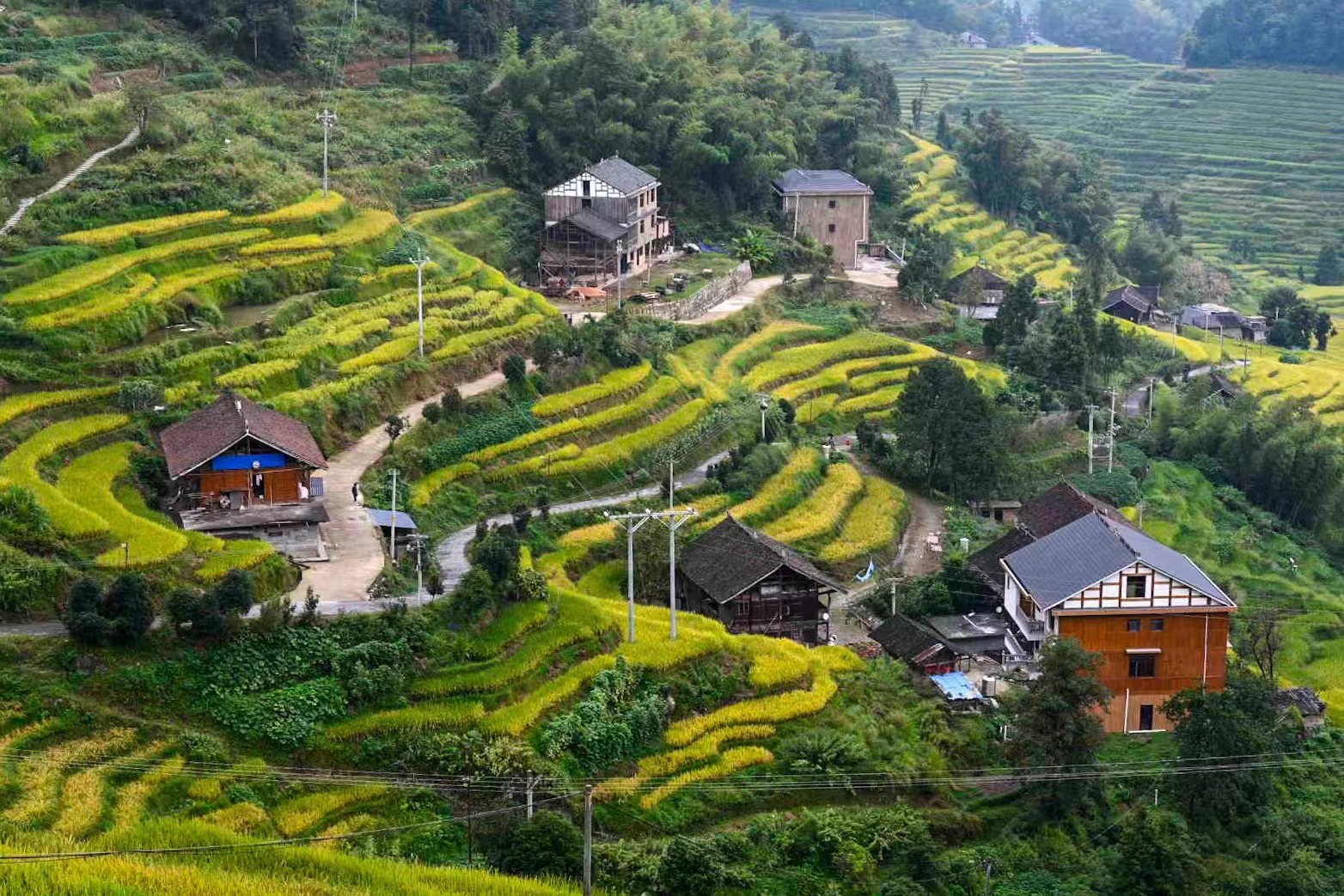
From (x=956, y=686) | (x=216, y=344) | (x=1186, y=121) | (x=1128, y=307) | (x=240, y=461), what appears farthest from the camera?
(x=1186, y=121)

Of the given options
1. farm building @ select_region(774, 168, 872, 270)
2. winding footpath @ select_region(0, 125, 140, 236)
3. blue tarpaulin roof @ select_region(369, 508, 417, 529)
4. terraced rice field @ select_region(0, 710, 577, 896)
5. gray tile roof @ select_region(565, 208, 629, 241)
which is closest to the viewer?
Answer: terraced rice field @ select_region(0, 710, 577, 896)

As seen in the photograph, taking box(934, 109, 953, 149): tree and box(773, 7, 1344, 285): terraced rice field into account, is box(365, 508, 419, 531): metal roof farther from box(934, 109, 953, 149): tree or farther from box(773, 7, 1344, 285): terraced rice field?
box(934, 109, 953, 149): tree

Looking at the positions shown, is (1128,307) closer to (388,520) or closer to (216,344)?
(216,344)

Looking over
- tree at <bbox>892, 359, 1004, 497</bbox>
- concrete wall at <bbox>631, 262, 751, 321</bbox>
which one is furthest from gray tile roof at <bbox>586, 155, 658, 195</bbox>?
tree at <bbox>892, 359, 1004, 497</bbox>

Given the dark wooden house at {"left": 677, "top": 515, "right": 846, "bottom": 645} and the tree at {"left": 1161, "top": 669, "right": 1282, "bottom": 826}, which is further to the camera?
the dark wooden house at {"left": 677, "top": 515, "right": 846, "bottom": 645}

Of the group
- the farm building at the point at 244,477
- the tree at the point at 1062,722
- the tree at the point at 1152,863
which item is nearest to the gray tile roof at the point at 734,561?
the tree at the point at 1062,722

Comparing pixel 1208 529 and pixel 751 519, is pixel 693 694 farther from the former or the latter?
pixel 1208 529

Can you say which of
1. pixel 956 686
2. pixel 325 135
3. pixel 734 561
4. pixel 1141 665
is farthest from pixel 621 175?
pixel 1141 665
